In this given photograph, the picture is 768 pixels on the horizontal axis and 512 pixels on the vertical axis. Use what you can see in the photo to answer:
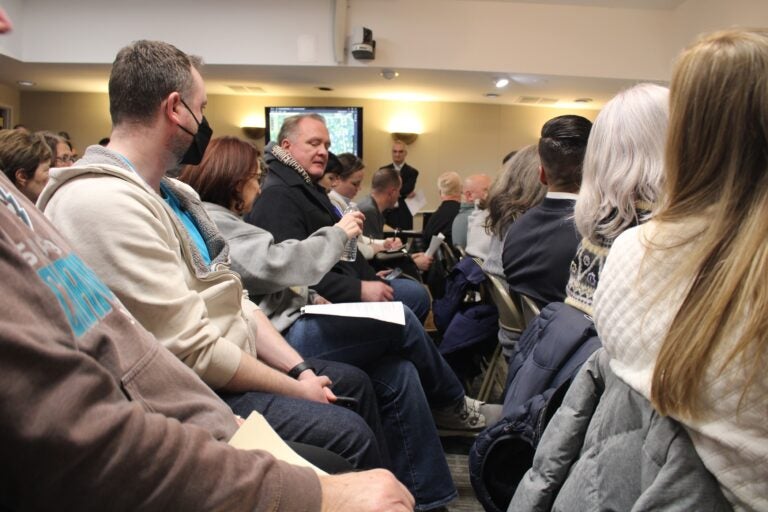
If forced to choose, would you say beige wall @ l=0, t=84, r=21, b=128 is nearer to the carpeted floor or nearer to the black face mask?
the black face mask

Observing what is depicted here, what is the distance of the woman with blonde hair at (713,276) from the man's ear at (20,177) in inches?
101

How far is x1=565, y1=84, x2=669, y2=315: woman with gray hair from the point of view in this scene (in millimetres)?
1365

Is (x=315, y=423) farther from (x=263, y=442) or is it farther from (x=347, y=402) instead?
(x=263, y=442)

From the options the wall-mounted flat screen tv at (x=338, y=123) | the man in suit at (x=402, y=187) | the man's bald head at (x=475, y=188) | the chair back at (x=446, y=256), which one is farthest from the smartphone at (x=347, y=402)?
the wall-mounted flat screen tv at (x=338, y=123)

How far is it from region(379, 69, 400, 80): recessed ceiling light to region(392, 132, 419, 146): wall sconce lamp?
5.53 feet

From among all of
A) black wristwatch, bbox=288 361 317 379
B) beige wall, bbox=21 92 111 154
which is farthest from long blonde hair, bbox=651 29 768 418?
beige wall, bbox=21 92 111 154

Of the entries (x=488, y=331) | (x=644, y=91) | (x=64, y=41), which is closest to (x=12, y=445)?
(x=644, y=91)

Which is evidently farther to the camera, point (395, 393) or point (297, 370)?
point (395, 393)

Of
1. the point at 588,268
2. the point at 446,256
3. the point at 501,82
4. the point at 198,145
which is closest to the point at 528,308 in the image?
the point at 588,268

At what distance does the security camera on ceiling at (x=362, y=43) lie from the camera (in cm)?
481

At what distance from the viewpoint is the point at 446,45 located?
508cm

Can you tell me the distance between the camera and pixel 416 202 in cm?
674

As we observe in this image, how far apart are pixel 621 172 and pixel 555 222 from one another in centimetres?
38

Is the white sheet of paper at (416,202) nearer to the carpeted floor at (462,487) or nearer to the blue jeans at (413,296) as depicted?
the blue jeans at (413,296)
